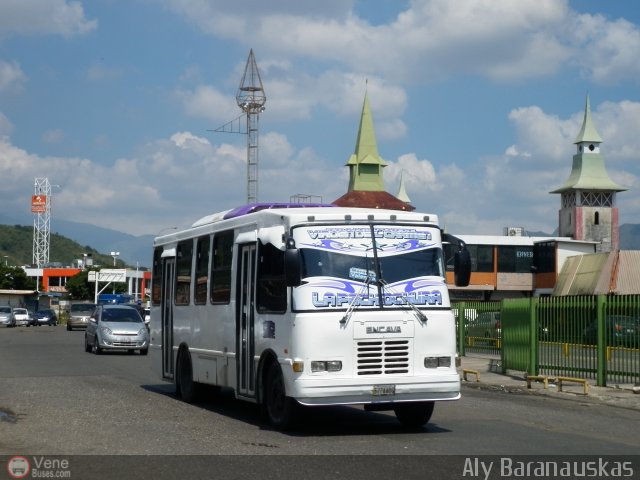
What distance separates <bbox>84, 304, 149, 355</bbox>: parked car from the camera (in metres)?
32.4

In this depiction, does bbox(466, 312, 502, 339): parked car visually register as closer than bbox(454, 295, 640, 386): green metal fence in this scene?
No

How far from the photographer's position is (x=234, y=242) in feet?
48.6

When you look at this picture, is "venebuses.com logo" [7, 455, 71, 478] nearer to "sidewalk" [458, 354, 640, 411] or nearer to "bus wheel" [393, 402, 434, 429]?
"bus wheel" [393, 402, 434, 429]

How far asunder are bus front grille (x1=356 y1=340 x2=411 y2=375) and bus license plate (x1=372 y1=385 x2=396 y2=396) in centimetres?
17

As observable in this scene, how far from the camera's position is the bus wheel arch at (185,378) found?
16.9 m

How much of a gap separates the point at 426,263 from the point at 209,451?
3.80 m

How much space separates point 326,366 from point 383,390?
2.52 feet

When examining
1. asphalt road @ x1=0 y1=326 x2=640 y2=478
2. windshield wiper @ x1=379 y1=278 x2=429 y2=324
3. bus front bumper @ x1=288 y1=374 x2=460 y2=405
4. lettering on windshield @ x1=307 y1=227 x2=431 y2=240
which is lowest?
asphalt road @ x1=0 y1=326 x2=640 y2=478

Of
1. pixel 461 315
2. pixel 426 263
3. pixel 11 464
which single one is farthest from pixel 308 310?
pixel 461 315

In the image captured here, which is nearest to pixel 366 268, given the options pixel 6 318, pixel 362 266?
pixel 362 266

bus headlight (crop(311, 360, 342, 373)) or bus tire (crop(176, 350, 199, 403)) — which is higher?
bus headlight (crop(311, 360, 342, 373))

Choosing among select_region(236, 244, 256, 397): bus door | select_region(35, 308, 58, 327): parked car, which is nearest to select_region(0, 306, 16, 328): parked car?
select_region(35, 308, 58, 327): parked car

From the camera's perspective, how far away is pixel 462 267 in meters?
13.3

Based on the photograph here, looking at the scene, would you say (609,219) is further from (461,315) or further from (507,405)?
(507,405)
